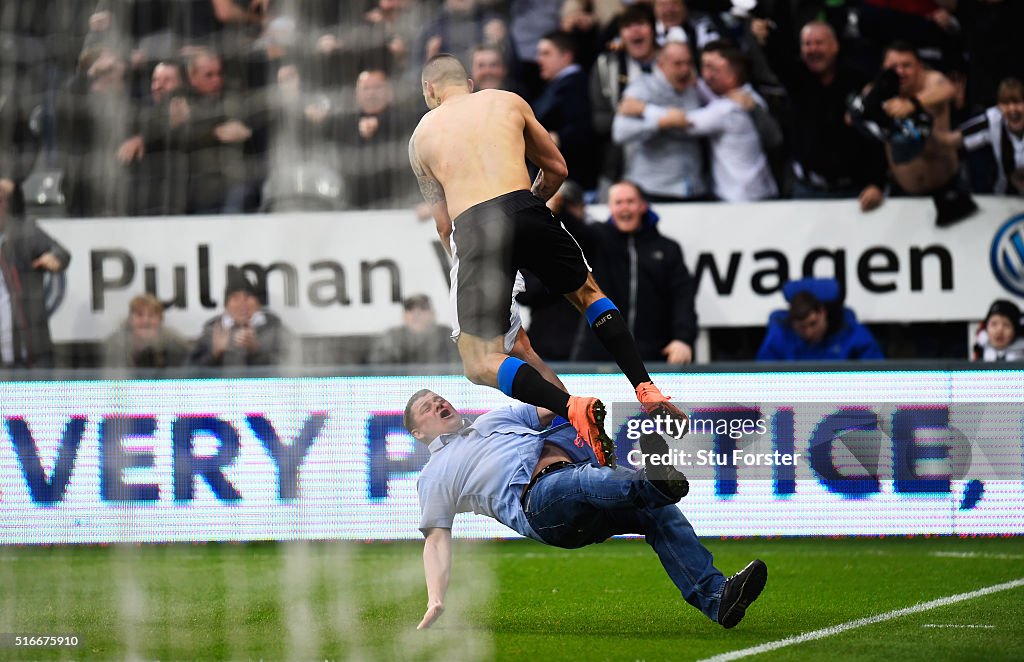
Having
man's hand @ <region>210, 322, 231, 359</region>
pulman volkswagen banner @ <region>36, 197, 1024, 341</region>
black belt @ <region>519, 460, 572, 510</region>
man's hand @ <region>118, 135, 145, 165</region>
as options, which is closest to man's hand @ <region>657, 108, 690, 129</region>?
pulman volkswagen banner @ <region>36, 197, 1024, 341</region>

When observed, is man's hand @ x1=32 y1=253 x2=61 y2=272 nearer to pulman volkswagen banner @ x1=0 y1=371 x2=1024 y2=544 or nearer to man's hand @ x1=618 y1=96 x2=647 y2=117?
pulman volkswagen banner @ x1=0 y1=371 x2=1024 y2=544

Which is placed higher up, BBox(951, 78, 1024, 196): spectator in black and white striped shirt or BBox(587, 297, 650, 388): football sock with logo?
BBox(951, 78, 1024, 196): spectator in black and white striped shirt

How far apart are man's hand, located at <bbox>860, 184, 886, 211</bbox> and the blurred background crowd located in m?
0.01

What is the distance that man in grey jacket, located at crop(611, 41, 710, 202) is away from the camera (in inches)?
370

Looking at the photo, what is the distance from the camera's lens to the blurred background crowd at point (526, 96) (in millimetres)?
7738

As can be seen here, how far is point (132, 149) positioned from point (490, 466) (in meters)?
3.19

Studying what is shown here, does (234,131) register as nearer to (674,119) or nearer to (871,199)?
(674,119)

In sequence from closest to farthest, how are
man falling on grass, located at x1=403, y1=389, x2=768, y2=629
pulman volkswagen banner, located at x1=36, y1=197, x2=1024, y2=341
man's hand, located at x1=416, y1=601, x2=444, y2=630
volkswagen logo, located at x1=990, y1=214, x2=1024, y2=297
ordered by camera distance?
man falling on grass, located at x1=403, y1=389, x2=768, y2=629
man's hand, located at x1=416, y1=601, x2=444, y2=630
pulman volkswagen banner, located at x1=36, y1=197, x2=1024, y2=341
volkswagen logo, located at x1=990, y1=214, x2=1024, y2=297

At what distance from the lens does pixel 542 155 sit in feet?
18.9

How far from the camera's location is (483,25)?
8930mm

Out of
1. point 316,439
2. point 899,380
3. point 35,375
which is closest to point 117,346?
point 35,375

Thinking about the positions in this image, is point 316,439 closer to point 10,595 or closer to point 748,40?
point 10,595

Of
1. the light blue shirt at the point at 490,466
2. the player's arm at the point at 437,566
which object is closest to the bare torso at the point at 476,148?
the light blue shirt at the point at 490,466

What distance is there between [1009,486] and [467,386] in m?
3.13
